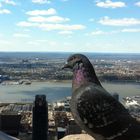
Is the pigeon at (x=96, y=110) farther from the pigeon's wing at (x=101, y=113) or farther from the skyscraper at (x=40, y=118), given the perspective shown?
the skyscraper at (x=40, y=118)

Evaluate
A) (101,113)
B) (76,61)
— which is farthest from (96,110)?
(76,61)

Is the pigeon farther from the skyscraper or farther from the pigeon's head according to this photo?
the skyscraper

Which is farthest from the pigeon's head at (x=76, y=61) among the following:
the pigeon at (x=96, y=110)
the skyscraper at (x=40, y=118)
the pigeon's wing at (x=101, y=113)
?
the skyscraper at (x=40, y=118)

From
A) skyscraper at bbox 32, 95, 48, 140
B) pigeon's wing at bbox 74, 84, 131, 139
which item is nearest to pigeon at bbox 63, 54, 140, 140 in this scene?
pigeon's wing at bbox 74, 84, 131, 139

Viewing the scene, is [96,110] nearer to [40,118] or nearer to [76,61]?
[76,61]

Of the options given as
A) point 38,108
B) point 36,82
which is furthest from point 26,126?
point 36,82

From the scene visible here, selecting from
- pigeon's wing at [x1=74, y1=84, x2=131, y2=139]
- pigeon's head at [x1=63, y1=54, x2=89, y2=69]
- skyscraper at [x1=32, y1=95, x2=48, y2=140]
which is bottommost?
skyscraper at [x1=32, y1=95, x2=48, y2=140]
